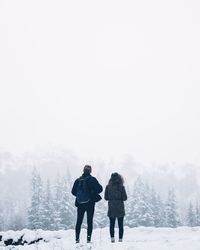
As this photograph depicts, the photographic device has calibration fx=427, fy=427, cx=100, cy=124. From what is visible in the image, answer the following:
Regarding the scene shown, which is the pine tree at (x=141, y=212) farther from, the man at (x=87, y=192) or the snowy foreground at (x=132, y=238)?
the man at (x=87, y=192)

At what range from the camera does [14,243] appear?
1958cm

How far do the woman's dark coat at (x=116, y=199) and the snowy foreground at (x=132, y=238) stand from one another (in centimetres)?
105

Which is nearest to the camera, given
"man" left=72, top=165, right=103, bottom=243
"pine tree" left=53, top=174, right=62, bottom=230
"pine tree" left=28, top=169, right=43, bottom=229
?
"man" left=72, top=165, right=103, bottom=243

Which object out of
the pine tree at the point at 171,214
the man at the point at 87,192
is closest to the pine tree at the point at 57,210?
the pine tree at the point at 171,214

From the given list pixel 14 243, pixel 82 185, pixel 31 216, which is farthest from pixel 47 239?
pixel 31 216

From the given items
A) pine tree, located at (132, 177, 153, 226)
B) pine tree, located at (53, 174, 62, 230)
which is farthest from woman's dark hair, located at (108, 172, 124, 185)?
pine tree, located at (132, 177, 153, 226)

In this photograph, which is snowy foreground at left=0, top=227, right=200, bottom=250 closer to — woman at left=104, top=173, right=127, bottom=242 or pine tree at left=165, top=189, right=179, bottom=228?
woman at left=104, top=173, right=127, bottom=242

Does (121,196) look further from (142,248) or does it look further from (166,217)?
(166,217)

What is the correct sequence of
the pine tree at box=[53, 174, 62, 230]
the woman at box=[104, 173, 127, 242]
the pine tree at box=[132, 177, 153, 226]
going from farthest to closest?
the pine tree at box=[132, 177, 153, 226], the pine tree at box=[53, 174, 62, 230], the woman at box=[104, 173, 127, 242]

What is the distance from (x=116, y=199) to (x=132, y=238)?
3.45m

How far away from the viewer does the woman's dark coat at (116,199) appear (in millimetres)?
15391

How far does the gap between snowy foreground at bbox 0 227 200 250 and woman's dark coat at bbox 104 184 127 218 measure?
1054 millimetres

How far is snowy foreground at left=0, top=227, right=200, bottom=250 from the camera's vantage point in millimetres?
14492

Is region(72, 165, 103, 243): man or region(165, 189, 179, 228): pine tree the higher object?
region(72, 165, 103, 243): man
